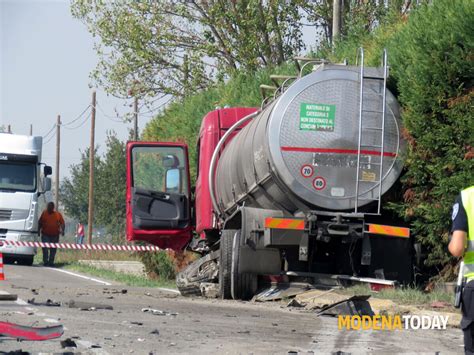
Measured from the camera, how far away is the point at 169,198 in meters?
18.4

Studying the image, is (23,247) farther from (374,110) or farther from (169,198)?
(374,110)

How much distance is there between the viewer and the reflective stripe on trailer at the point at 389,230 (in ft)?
44.4

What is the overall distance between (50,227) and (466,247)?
1033 inches

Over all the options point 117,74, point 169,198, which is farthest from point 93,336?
point 117,74

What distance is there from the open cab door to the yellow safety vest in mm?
12265

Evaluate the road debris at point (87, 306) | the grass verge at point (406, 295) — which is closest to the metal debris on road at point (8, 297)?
the road debris at point (87, 306)

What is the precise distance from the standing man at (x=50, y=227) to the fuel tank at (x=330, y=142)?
18510mm

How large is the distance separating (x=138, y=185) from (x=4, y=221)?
1231 centimetres

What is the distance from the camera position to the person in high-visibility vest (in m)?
6.10

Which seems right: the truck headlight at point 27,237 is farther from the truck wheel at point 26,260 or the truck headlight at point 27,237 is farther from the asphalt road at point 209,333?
the asphalt road at point 209,333

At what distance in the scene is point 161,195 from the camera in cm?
1834

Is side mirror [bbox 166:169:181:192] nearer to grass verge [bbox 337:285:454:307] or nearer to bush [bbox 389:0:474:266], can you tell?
bush [bbox 389:0:474:266]

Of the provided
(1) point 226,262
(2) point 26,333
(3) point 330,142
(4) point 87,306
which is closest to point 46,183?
(1) point 226,262

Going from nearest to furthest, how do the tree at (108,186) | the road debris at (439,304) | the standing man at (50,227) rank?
the road debris at (439,304)
the standing man at (50,227)
the tree at (108,186)
